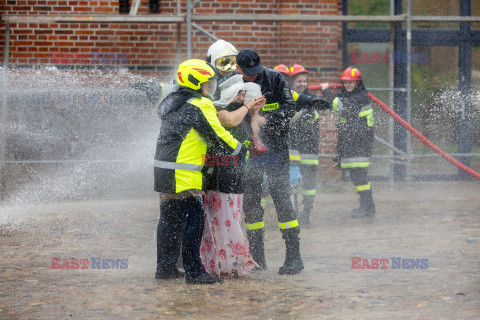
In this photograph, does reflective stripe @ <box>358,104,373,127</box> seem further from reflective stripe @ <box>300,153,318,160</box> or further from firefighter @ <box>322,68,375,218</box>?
reflective stripe @ <box>300,153,318,160</box>

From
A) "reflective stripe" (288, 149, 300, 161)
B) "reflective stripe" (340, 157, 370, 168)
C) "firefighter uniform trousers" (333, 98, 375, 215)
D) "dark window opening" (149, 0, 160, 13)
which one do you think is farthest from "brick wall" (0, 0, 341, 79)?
"reflective stripe" (288, 149, 300, 161)

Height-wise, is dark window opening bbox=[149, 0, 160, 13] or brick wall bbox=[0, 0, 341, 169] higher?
dark window opening bbox=[149, 0, 160, 13]

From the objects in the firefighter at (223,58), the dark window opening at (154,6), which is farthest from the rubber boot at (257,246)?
the dark window opening at (154,6)

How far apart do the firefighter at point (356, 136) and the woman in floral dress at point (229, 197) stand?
340 cm

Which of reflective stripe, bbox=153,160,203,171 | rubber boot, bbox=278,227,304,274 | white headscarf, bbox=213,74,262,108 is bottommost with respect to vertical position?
rubber boot, bbox=278,227,304,274

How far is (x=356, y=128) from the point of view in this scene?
8.68 m

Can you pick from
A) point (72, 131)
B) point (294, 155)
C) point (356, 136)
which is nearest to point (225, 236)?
point (294, 155)

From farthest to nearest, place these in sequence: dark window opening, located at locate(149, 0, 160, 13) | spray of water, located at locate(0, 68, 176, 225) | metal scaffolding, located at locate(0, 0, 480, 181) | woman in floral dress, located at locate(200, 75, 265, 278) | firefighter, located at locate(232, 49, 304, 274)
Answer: dark window opening, located at locate(149, 0, 160, 13), spray of water, located at locate(0, 68, 176, 225), metal scaffolding, located at locate(0, 0, 480, 181), firefighter, located at locate(232, 49, 304, 274), woman in floral dress, located at locate(200, 75, 265, 278)

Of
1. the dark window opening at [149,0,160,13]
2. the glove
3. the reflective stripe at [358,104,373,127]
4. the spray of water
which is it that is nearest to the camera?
the glove

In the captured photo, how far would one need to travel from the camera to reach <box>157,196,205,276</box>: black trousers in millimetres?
5160

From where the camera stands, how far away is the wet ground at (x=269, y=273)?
4.47 m

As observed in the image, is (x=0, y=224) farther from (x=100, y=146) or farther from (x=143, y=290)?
(x=143, y=290)

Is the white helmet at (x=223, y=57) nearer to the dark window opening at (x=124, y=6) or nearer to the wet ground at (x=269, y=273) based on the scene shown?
the wet ground at (x=269, y=273)

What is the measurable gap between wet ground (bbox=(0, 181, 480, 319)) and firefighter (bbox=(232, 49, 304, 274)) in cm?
27
